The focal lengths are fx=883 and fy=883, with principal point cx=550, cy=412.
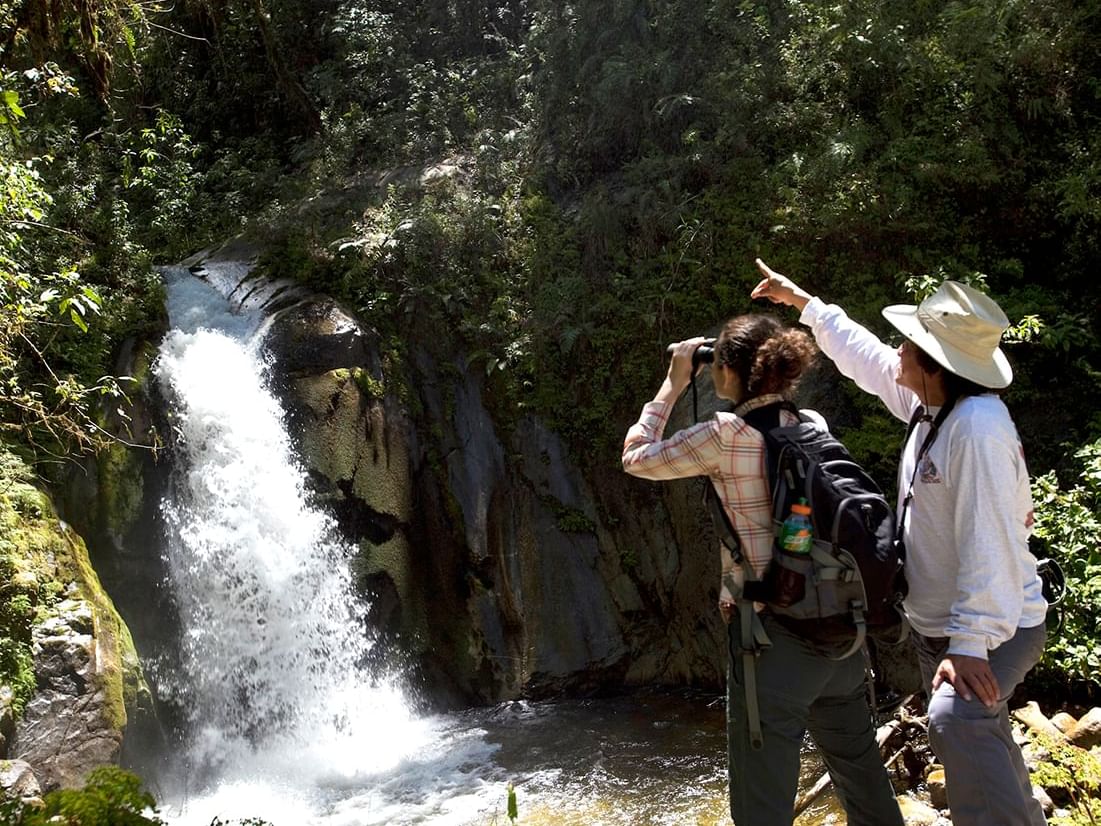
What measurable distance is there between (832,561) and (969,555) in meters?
0.40

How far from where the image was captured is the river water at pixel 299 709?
7180 mm

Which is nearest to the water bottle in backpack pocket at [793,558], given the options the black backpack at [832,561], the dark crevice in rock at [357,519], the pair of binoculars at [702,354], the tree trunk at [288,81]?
the black backpack at [832,561]

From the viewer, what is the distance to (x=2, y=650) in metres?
6.70

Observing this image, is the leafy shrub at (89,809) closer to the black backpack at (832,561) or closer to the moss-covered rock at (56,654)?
the black backpack at (832,561)

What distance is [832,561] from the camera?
2.81 metres

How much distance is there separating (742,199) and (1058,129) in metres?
3.37

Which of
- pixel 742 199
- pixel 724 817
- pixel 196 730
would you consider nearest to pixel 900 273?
pixel 742 199

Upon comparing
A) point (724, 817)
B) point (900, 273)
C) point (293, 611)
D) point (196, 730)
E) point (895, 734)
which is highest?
point (900, 273)

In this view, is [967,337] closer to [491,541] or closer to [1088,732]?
[1088,732]

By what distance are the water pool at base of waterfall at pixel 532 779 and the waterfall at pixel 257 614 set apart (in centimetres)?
18

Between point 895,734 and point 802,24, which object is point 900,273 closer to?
point 802,24

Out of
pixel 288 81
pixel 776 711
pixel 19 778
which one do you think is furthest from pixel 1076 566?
pixel 288 81

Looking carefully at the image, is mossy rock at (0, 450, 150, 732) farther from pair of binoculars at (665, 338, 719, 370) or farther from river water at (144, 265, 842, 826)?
pair of binoculars at (665, 338, 719, 370)

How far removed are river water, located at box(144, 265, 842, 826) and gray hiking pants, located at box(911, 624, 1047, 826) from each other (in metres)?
4.28
